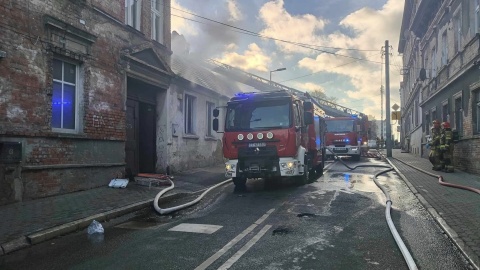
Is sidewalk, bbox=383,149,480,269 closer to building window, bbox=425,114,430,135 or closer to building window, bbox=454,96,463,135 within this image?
building window, bbox=454,96,463,135

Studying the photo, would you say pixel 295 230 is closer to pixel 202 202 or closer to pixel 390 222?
pixel 390 222

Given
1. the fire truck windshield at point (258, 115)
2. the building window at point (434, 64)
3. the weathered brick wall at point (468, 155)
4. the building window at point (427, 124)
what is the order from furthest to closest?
1. the building window at point (427, 124)
2. the building window at point (434, 64)
3. the weathered brick wall at point (468, 155)
4. the fire truck windshield at point (258, 115)

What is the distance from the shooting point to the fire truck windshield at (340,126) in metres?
22.8

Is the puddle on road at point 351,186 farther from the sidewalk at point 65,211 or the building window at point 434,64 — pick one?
the building window at point 434,64

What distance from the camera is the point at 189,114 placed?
1666 cm

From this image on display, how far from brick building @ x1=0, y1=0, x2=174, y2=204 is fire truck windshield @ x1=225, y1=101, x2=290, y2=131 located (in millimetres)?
3537

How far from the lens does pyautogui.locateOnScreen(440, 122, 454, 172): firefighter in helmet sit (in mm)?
13633

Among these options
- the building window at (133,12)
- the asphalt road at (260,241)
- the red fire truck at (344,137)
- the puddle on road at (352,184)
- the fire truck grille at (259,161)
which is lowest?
the asphalt road at (260,241)

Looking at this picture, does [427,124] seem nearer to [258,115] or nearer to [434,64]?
[434,64]

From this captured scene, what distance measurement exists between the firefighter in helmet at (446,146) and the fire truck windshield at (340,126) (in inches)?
350

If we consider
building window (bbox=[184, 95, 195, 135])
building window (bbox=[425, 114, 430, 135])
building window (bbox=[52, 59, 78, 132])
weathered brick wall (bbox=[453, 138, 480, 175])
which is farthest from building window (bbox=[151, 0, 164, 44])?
building window (bbox=[425, 114, 430, 135])

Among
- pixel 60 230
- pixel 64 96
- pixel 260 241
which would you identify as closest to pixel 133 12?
pixel 64 96

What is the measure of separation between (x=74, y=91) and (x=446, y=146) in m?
13.0

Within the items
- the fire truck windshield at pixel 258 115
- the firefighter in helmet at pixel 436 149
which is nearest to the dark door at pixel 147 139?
the fire truck windshield at pixel 258 115
